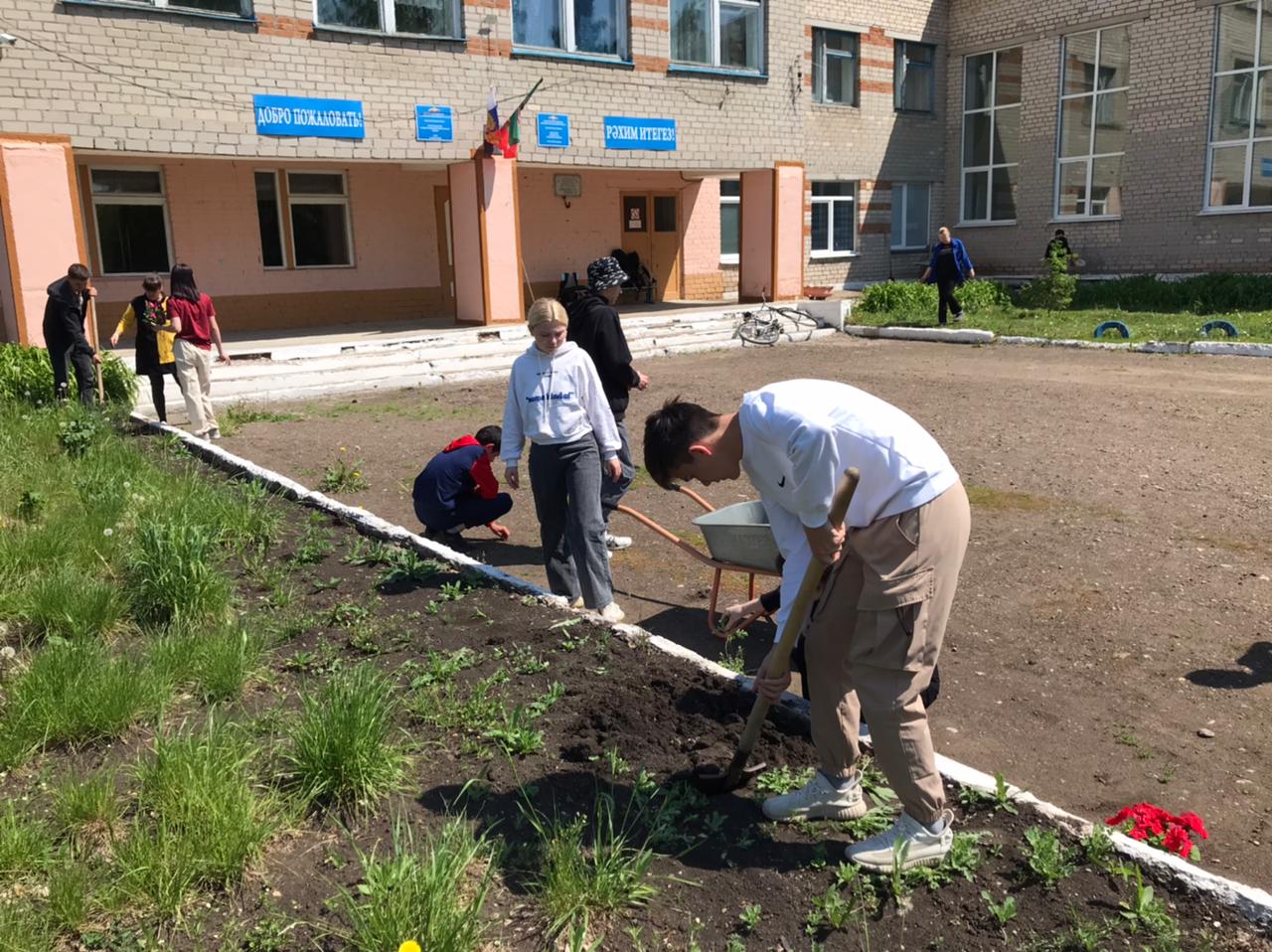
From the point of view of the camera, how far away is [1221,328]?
15.4 m

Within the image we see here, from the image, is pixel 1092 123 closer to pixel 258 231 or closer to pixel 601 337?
pixel 258 231

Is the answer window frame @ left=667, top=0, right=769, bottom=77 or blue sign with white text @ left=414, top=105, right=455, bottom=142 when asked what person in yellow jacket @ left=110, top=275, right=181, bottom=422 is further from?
window frame @ left=667, top=0, right=769, bottom=77

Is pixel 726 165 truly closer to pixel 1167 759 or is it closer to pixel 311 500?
pixel 311 500

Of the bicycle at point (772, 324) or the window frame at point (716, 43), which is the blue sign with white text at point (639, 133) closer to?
the window frame at point (716, 43)

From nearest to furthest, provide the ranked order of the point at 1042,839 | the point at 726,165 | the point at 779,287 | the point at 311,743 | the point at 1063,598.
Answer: the point at 1042,839 < the point at 311,743 < the point at 1063,598 < the point at 726,165 < the point at 779,287

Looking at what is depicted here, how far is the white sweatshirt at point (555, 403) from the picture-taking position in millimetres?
5082

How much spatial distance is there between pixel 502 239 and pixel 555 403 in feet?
40.6

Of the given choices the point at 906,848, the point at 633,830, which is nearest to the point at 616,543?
the point at 633,830

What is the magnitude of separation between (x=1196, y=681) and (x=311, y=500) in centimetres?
523

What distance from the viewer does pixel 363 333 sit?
53.1 ft

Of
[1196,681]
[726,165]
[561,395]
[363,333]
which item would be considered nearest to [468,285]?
[363,333]

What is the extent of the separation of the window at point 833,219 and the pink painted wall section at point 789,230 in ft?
11.2

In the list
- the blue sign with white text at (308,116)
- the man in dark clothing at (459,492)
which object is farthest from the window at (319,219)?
the man in dark clothing at (459,492)

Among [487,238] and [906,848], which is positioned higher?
[487,238]
